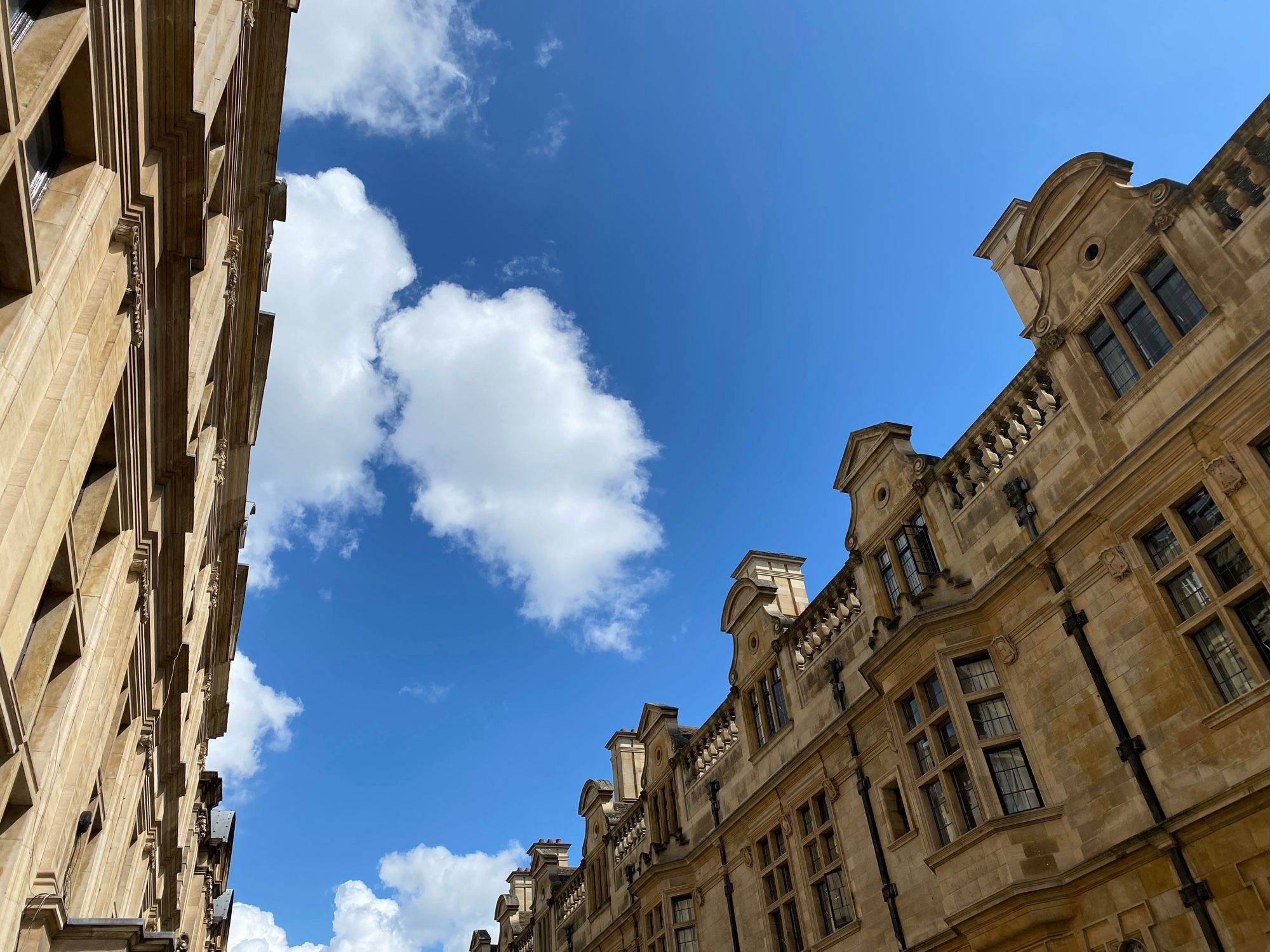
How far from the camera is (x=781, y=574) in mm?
23203

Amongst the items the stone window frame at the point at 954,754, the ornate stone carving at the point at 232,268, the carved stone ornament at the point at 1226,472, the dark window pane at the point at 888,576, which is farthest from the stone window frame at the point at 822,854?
the ornate stone carving at the point at 232,268

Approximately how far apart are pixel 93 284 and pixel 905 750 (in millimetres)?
13164

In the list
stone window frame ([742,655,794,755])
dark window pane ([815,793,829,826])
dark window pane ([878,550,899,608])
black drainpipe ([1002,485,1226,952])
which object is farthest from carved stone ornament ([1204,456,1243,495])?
stone window frame ([742,655,794,755])

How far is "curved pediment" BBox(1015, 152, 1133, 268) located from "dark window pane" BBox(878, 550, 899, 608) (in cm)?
→ 583

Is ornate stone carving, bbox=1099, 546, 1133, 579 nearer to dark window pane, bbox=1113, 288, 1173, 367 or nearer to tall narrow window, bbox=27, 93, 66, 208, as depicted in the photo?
dark window pane, bbox=1113, 288, 1173, 367

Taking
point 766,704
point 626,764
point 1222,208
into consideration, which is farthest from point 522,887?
point 1222,208

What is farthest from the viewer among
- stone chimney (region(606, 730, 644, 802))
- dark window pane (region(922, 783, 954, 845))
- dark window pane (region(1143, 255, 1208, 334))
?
stone chimney (region(606, 730, 644, 802))

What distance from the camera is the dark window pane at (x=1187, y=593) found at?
11.0 metres

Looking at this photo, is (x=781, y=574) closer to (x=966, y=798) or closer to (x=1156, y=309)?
(x=966, y=798)

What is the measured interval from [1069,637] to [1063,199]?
684 cm

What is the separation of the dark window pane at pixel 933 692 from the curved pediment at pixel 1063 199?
23.0 feet

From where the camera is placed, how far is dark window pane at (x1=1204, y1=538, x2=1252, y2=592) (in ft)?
34.6

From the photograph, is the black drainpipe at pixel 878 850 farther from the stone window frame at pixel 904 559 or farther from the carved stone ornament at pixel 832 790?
the stone window frame at pixel 904 559

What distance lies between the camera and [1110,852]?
432 inches
